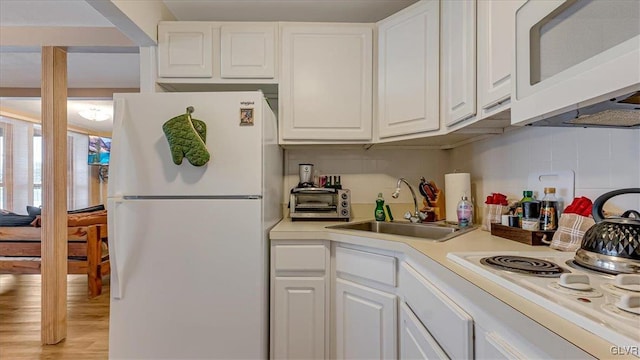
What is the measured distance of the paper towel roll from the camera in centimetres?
188

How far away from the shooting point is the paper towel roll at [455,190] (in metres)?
1.88

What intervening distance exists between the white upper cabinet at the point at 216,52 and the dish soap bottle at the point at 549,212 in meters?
1.57

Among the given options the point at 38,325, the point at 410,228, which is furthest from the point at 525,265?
the point at 38,325

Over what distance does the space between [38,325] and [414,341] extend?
9.96 ft

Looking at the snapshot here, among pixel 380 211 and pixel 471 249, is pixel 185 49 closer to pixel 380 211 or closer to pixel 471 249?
pixel 380 211

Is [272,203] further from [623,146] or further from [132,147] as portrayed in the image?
[623,146]

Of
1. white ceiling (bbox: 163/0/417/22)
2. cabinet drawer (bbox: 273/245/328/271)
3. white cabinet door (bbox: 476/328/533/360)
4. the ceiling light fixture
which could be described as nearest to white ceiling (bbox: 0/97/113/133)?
the ceiling light fixture

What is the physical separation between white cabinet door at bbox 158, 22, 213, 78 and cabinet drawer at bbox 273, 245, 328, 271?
3.84ft

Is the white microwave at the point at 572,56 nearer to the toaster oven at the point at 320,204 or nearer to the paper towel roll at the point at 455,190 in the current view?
the paper towel roll at the point at 455,190

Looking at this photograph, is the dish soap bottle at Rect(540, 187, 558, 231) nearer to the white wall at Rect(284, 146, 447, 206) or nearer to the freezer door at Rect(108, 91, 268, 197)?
the white wall at Rect(284, 146, 447, 206)

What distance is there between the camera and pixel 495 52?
1242mm

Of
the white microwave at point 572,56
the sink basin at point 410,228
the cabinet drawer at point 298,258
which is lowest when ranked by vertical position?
the cabinet drawer at point 298,258

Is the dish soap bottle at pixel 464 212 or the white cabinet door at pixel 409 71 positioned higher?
the white cabinet door at pixel 409 71

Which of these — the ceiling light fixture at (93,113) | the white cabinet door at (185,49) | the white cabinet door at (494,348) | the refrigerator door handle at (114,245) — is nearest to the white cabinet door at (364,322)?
the white cabinet door at (494,348)
